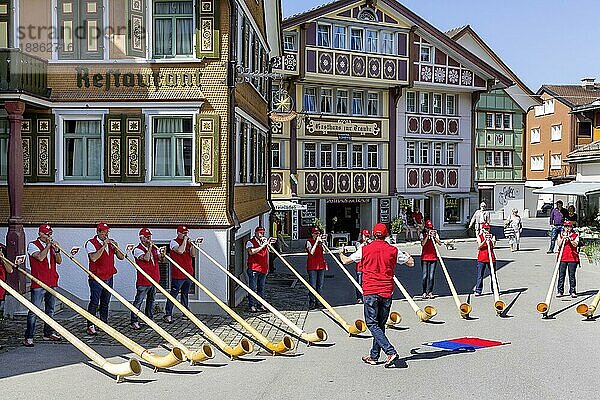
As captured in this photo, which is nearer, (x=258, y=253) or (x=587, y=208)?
(x=258, y=253)

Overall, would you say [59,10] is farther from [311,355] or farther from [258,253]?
[311,355]

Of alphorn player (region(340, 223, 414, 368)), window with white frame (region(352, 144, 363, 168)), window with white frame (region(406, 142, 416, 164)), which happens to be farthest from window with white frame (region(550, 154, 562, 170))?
alphorn player (region(340, 223, 414, 368))

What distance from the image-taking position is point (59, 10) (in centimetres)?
1730

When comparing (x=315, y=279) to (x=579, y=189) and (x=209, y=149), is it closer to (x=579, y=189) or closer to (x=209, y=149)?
A: (x=209, y=149)

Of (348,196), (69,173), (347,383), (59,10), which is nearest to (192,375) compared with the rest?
(347,383)

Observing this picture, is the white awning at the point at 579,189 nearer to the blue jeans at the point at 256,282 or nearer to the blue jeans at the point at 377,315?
the blue jeans at the point at 256,282

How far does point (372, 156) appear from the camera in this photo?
1538 inches

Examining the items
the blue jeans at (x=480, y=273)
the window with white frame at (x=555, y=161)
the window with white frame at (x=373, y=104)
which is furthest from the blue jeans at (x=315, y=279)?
the window with white frame at (x=555, y=161)

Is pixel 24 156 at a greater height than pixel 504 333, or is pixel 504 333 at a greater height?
pixel 24 156

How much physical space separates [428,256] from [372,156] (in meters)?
21.0

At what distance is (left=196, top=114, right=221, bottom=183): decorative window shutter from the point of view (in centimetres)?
1680

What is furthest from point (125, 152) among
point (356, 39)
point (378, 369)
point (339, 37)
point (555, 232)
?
point (356, 39)

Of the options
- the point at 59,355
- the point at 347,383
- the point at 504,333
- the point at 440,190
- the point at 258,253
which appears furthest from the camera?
the point at 440,190

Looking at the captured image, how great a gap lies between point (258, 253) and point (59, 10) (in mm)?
6726
